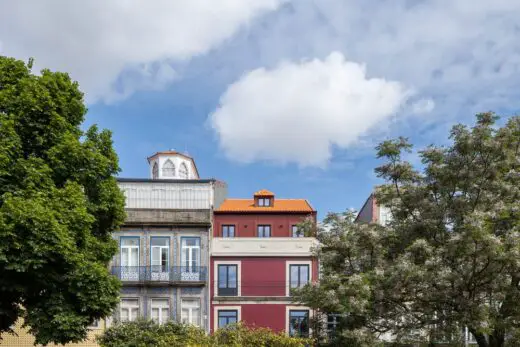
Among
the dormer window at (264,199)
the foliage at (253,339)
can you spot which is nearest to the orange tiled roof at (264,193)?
the dormer window at (264,199)

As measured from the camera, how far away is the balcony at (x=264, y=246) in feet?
110

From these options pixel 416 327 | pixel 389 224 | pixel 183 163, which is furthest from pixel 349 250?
pixel 183 163

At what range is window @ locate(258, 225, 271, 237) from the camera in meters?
34.7

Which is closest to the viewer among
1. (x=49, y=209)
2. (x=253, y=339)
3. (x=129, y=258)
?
(x=49, y=209)

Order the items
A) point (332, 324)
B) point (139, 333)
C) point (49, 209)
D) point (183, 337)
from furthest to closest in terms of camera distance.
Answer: point (139, 333) < point (183, 337) < point (332, 324) < point (49, 209)

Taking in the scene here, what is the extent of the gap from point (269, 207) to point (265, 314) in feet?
20.4

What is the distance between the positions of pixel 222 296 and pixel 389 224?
16.3 metres

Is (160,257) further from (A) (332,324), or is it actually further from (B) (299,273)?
(A) (332,324)

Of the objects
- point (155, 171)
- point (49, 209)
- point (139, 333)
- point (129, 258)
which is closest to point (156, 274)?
point (129, 258)

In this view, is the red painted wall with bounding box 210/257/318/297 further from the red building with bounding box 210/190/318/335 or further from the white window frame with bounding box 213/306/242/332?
the white window frame with bounding box 213/306/242/332

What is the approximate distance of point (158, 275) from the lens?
32500 millimetres

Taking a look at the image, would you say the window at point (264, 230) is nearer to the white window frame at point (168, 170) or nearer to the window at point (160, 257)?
the window at point (160, 257)

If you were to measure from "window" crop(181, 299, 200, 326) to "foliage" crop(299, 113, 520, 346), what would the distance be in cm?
1528

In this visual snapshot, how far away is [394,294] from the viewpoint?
16.7m
